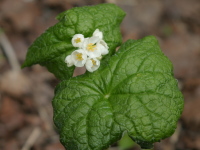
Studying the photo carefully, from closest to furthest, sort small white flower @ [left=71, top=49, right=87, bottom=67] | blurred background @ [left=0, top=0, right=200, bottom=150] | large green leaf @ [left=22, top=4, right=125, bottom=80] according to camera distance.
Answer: small white flower @ [left=71, top=49, right=87, bottom=67] → large green leaf @ [left=22, top=4, right=125, bottom=80] → blurred background @ [left=0, top=0, right=200, bottom=150]

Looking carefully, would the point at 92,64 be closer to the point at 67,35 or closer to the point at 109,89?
the point at 109,89

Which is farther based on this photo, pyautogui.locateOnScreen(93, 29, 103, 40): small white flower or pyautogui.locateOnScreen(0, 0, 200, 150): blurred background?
pyautogui.locateOnScreen(0, 0, 200, 150): blurred background

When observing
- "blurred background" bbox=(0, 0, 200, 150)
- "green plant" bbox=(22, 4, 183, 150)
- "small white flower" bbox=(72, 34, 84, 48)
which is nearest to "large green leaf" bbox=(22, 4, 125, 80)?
"green plant" bbox=(22, 4, 183, 150)

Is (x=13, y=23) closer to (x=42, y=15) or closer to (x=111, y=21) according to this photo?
(x=42, y=15)

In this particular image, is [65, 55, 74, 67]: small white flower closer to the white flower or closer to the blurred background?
the white flower

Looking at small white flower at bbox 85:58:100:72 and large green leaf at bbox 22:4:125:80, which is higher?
large green leaf at bbox 22:4:125:80

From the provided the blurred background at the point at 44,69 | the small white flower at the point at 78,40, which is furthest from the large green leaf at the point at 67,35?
the blurred background at the point at 44,69

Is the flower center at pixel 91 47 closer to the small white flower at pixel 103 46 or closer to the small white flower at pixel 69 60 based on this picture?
the small white flower at pixel 103 46
